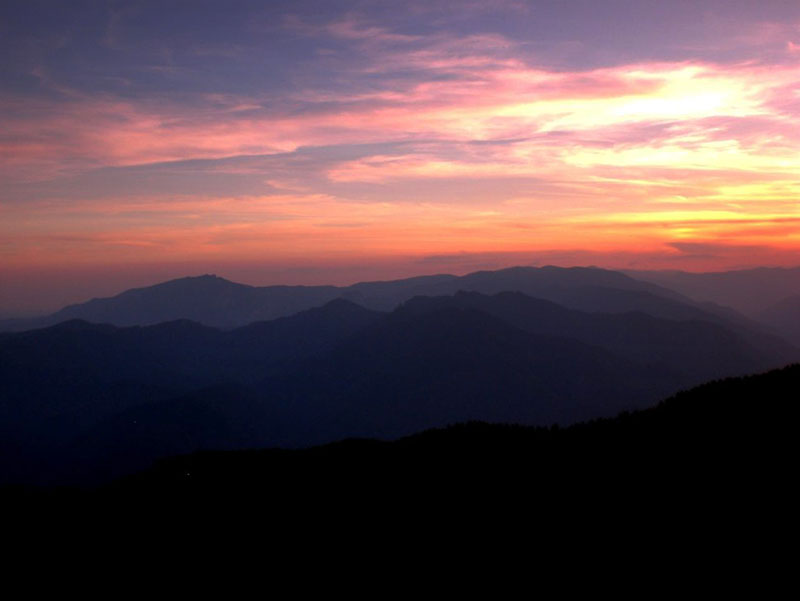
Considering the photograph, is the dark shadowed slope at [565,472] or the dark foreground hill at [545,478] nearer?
the dark foreground hill at [545,478]

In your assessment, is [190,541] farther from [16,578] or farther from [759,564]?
[759,564]

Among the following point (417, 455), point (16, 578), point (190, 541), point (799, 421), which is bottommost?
point (16, 578)

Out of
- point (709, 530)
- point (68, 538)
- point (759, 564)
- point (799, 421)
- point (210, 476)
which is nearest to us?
point (759, 564)

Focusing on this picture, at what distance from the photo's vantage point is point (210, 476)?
23531 mm

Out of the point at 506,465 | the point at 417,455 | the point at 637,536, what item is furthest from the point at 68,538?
the point at 637,536

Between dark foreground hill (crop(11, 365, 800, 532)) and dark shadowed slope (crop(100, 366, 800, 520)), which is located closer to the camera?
dark foreground hill (crop(11, 365, 800, 532))

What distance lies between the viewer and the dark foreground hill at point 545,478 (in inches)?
533

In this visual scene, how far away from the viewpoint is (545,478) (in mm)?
16703

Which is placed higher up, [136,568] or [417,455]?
[417,455]

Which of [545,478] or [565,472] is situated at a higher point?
[565,472]

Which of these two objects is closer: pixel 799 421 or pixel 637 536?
pixel 637 536

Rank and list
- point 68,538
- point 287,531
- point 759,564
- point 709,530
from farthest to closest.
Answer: point 68,538, point 287,531, point 709,530, point 759,564

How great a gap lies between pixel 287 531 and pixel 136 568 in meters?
4.54

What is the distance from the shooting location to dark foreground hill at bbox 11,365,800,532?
13.5 metres
